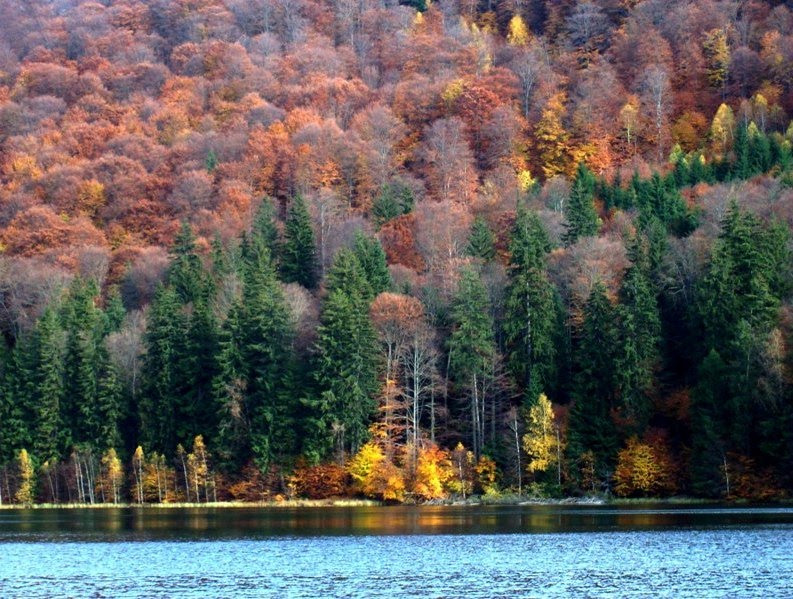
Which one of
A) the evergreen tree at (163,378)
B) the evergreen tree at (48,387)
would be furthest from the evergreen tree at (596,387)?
the evergreen tree at (48,387)

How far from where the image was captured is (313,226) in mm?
129500

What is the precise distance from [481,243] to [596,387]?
2923 cm

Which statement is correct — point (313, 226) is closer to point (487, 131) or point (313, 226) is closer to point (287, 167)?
point (287, 167)

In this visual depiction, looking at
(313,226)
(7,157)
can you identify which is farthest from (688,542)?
(7,157)

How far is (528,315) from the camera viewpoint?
95500mm

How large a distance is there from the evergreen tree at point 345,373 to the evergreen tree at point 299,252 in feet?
88.4

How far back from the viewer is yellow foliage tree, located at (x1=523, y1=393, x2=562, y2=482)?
87500mm

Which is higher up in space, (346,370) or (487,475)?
(346,370)

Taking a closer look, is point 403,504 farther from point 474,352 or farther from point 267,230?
point 267,230

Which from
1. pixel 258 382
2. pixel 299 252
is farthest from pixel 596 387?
pixel 299 252

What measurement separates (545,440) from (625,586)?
47.0m

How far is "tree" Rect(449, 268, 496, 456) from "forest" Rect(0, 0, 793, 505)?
259 mm

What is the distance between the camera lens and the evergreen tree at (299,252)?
122 meters

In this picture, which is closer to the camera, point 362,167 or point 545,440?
point 545,440
